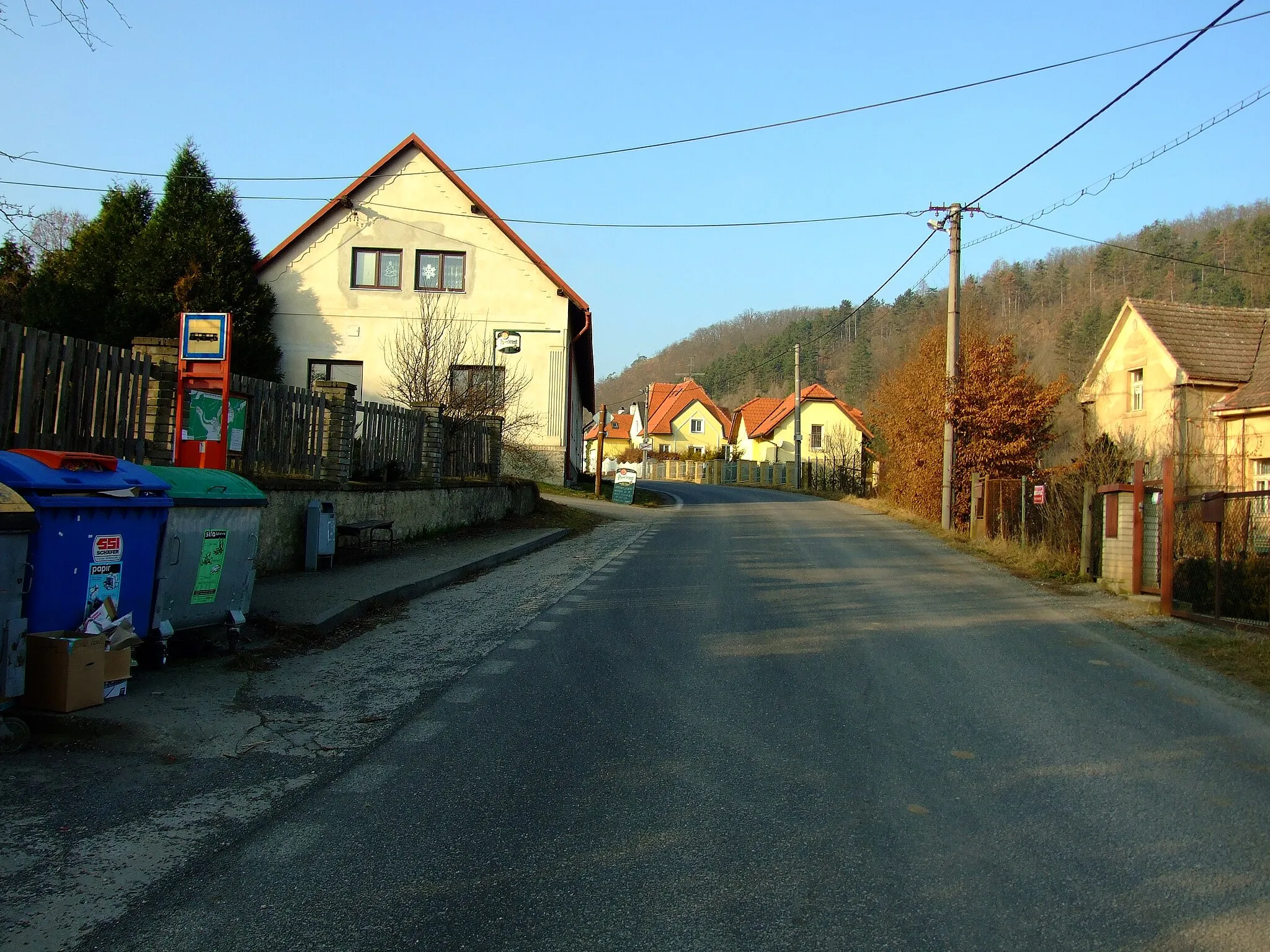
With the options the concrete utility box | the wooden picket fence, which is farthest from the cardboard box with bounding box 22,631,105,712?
the concrete utility box

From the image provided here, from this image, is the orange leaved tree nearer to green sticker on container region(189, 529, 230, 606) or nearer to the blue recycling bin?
green sticker on container region(189, 529, 230, 606)

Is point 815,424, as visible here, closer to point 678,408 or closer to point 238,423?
point 678,408

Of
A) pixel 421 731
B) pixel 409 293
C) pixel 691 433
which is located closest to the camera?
pixel 421 731

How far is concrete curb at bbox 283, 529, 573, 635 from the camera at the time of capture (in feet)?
28.0

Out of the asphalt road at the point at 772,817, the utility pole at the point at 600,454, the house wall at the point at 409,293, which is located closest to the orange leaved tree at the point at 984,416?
the utility pole at the point at 600,454

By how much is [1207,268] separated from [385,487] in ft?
140

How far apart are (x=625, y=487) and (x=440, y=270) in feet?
30.7

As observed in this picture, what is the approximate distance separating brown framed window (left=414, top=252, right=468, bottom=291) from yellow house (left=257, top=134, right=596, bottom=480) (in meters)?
0.03

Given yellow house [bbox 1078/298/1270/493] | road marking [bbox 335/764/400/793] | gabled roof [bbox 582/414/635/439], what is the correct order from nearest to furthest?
road marking [bbox 335/764/400/793] < yellow house [bbox 1078/298/1270/493] < gabled roof [bbox 582/414/635/439]

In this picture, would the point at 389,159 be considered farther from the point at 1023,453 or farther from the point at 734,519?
the point at 1023,453

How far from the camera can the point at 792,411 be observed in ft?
236

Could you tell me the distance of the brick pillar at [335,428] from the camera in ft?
44.0

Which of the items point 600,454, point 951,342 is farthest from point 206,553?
point 600,454

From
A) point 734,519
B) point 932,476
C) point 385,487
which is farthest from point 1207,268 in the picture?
point 385,487
